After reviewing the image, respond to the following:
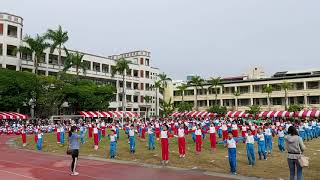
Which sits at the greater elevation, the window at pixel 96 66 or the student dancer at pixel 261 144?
the window at pixel 96 66

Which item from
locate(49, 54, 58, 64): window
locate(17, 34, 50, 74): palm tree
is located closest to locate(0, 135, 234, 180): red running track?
locate(17, 34, 50, 74): palm tree

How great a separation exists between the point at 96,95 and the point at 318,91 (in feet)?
127

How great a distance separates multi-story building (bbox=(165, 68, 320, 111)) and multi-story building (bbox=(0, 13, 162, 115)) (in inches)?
425

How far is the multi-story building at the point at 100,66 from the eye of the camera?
5194 cm

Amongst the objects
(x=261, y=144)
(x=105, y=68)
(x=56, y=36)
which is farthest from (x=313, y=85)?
(x=261, y=144)

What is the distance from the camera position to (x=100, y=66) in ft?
230

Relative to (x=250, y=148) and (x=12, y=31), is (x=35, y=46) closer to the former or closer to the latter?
(x=12, y=31)

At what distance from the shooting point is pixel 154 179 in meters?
13.1

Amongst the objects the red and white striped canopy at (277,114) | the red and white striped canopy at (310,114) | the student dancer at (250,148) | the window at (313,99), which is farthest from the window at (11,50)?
the window at (313,99)

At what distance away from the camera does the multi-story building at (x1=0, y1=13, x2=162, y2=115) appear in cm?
5194

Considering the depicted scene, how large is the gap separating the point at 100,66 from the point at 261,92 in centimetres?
3182

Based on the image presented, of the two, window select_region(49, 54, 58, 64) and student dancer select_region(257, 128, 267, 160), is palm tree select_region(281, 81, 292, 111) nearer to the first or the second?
window select_region(49, 54, 58, 64)

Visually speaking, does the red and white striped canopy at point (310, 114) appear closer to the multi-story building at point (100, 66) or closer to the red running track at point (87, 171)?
the multi-story building at point (100, 66)

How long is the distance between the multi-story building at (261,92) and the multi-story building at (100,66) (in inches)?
425
